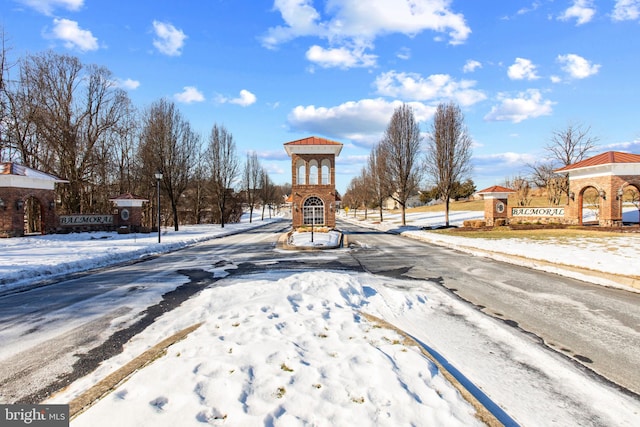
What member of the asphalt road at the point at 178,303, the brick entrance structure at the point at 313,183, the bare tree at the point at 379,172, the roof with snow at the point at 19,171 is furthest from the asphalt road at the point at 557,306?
the bare tree at the point at 379,172

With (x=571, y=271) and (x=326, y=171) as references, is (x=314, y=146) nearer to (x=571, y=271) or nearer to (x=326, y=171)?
(x=326, y=171)

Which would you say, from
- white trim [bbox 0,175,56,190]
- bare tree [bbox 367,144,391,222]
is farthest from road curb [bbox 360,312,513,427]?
bare tree [bbox 367,144,391,222]

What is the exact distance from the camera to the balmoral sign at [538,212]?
2742 cm

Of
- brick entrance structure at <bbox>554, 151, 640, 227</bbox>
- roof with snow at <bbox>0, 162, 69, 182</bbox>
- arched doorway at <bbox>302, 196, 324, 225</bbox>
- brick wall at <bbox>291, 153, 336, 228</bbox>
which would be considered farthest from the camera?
arched doorway at <bbox>302, 196, 324, 225</bbox>

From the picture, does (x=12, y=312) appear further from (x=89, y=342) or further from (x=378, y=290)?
(x=378, y=290)

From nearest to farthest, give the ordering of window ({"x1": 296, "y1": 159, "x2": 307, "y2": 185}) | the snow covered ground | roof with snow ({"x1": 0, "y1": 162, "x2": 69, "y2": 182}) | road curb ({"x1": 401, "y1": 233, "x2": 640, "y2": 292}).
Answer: the snow covered ground → road curb ({"x1": 401, "y1": 233, "x2": 640, "y2": 292}) → roof with snow ({"x1": 0, "y1": 162, "x2": 69, "y2": 182}) → window ({"x1": 296, "y1": 159, "x2": 307, "y2": 185})

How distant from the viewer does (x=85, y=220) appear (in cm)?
2536

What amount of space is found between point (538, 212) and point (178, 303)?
98.4 ft

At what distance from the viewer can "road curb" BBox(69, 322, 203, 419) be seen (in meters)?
3.05

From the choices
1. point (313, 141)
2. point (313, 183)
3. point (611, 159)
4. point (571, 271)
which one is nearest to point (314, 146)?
point (313, 141)

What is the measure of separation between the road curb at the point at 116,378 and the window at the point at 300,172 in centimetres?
2418

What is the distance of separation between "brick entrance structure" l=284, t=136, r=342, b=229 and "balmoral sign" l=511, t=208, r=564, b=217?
15815mm

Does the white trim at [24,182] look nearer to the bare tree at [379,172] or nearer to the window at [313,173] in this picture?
the window at [313,173]

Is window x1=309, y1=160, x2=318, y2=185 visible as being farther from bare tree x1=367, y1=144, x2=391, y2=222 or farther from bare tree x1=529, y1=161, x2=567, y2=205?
bare tree x1=529, y1=161, x2=567, y2=205
